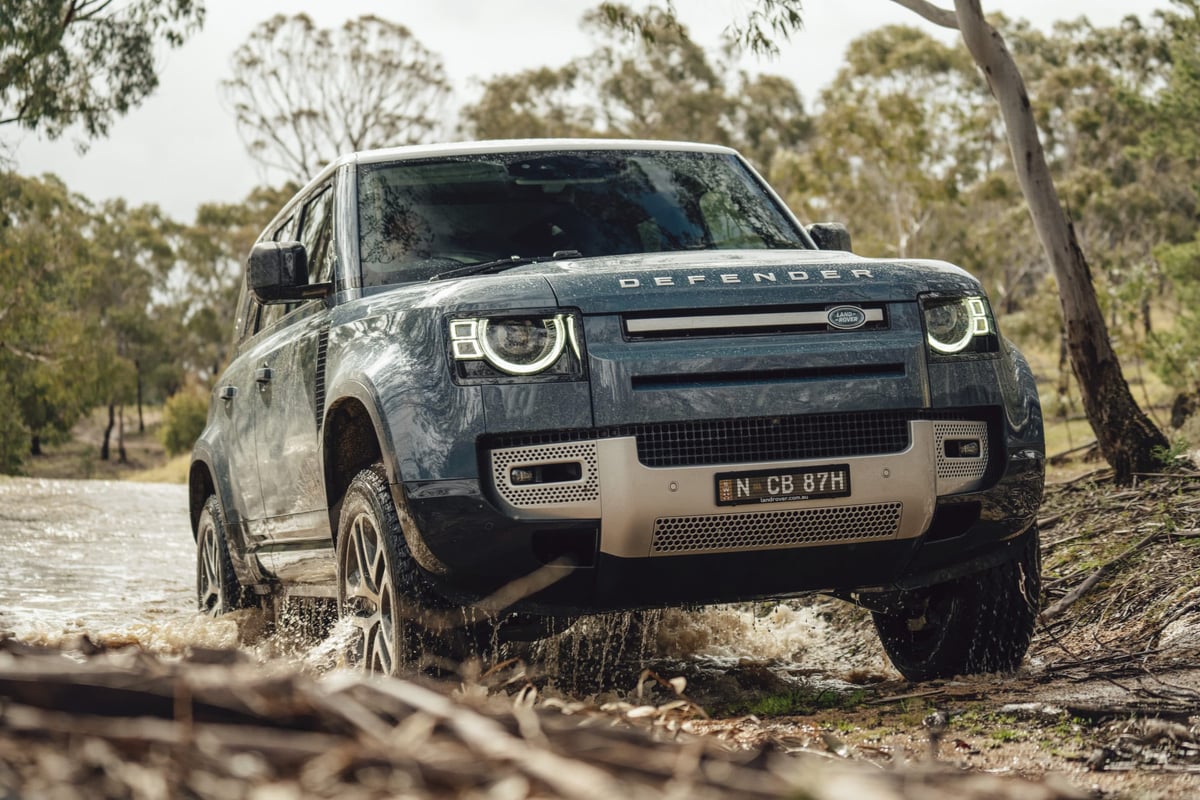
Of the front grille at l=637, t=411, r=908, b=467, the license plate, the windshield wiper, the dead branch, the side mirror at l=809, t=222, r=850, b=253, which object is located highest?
the side mirror at l=809, t=222, r=850, b=253

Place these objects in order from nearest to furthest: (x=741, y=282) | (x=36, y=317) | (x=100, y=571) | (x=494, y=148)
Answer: (x=741, y=282) → (x=494, y=148) → (x=100, y=571) → (x=36, y=317)

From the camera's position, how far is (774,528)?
13.8ft

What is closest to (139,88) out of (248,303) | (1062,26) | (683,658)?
(248,303)

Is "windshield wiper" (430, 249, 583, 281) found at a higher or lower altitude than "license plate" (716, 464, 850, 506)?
higher

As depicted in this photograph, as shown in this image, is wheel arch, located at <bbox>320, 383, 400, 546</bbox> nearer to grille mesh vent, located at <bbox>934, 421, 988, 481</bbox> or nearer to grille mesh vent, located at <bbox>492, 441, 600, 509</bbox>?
grille mesh vent, located at <bbox>492, 441, 600, 509</bbox>

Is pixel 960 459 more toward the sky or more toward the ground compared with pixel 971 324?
more toward the ground

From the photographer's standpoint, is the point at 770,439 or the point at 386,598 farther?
the point at 386,598

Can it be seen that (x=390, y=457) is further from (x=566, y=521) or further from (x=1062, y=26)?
(x=1062, y=26)

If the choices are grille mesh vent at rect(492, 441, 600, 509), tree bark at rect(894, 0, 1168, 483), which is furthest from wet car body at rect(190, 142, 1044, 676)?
tree bark at rect(894, 0, 1168, 483)

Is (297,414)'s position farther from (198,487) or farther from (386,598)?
(198,487)

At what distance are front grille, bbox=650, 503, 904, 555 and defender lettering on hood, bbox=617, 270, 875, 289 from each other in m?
0.68

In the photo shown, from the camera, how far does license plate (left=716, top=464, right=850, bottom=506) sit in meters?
4.12

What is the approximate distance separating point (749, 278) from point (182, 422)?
5559 cm

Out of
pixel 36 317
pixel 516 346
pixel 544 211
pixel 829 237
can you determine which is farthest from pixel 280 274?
pixel 36 317
